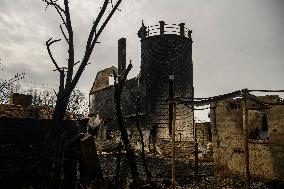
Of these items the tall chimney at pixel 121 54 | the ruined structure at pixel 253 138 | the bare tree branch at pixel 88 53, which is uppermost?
the tall chimney at pixel 121 54

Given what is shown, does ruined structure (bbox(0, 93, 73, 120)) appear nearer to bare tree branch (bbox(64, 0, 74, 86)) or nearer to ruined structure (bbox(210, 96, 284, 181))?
bare tree branch (bbox(64, 0, 74, 86))

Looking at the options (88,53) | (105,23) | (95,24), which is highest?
(105,23)

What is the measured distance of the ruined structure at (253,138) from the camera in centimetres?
1282

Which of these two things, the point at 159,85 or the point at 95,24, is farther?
the point at 159,85

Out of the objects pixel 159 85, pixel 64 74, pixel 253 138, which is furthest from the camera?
pixel 159 85

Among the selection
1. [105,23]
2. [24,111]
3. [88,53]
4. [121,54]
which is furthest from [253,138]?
[121,54]

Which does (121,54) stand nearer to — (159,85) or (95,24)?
(159,85)

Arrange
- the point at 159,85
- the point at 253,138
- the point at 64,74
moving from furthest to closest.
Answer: the point at 159,85 → the point at 253,138 → the point at 64,74

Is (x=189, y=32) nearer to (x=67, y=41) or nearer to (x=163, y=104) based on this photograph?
(x=163, y=104)

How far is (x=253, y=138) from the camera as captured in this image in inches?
611

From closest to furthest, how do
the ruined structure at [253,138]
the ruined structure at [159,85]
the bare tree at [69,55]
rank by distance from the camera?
1. the bare tree at [69,55]
2. the ruined structure at [253,138]
3. the ruined structure at [159,85]

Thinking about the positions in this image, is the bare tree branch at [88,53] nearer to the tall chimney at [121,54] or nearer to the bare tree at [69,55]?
the bare tree at [69,55]

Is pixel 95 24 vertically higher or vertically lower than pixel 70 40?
higher

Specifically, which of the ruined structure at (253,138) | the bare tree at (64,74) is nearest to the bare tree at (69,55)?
the bare tree at (64,74)
